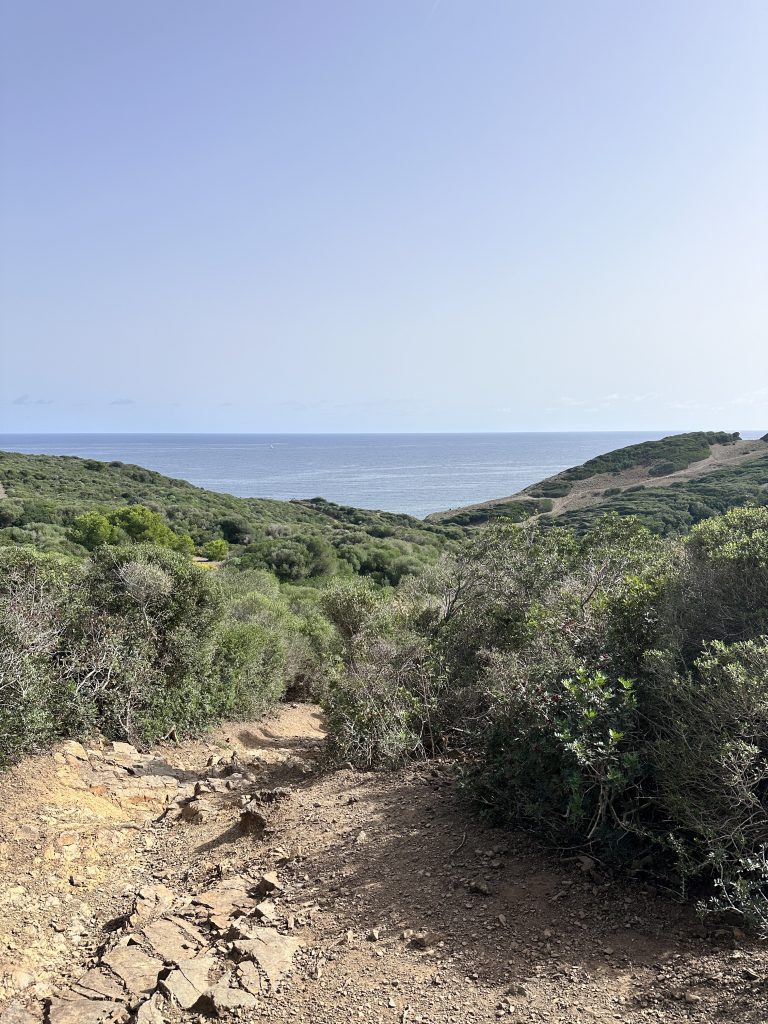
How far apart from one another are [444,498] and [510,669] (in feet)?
282

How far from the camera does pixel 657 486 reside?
163 feet

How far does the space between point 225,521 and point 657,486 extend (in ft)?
109

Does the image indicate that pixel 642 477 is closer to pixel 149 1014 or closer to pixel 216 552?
pixel 216 552

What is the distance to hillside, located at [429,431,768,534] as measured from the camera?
1476 inches

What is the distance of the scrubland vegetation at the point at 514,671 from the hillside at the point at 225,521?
38.3ft

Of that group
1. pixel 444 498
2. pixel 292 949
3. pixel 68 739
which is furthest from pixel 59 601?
pixel 444 498

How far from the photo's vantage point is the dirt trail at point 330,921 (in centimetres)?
387

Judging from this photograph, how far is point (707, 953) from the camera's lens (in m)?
3.89

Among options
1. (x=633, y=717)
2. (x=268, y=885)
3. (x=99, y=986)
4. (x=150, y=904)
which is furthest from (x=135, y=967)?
(x=633, y=717)

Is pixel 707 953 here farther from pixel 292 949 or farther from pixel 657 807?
pixel 292 949

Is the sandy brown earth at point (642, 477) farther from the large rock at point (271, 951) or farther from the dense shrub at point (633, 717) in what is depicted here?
the large rock at point (271, 951)

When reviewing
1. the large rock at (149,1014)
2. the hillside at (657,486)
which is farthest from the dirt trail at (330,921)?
the hillside at (657,486)

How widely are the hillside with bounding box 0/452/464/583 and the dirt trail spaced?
1712 cm

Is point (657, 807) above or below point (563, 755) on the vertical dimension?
below
